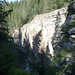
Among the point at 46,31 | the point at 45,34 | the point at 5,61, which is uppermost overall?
the point at 46,31

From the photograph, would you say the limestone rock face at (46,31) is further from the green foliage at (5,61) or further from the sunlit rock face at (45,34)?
the green foliage at (5,61)

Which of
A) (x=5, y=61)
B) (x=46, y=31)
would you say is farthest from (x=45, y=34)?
(x=5, y=61)

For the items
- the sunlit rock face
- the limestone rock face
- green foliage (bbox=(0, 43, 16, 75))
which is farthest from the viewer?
the sunlit rock face

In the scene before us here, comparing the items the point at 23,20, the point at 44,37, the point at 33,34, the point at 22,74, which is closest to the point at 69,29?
the point at 22,74

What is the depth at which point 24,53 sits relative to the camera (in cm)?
6512

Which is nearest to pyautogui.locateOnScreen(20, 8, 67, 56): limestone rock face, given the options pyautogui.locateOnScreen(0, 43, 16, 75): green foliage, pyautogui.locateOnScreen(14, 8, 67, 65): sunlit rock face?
pyautogui.locateOnScreen(14, 8, 67, 65): sunlit rock face

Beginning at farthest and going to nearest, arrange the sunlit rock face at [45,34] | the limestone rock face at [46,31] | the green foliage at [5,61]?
the sunlit rock face at [45,34] → the limestone rock face at [46,31] → the green foliage at [5,61]

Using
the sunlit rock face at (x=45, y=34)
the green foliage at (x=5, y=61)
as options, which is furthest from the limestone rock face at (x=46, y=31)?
the green foliage at (x=5, y=61)

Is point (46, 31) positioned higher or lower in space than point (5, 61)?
higher

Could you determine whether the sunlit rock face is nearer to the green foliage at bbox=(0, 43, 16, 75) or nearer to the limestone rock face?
the limestone rock face

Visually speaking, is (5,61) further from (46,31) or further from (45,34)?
(45,34)

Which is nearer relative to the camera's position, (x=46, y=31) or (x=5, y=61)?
(x=5, y=61)

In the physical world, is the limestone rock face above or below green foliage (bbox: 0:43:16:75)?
above

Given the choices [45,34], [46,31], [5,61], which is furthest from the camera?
[45,34]
